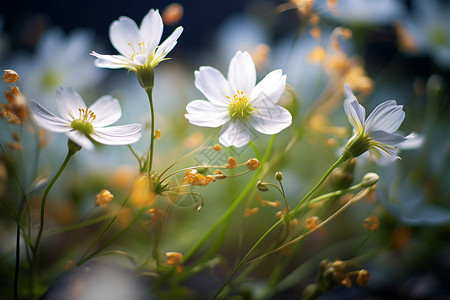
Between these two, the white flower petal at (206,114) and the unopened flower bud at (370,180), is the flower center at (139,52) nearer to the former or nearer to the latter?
the white flower petal at (206,114)

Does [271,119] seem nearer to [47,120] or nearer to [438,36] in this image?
[47,120]

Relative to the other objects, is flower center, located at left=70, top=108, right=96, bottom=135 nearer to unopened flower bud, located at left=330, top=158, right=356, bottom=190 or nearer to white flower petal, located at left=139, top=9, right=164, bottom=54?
white flower petal, located at left=139, top=9, right=164, bottom=54

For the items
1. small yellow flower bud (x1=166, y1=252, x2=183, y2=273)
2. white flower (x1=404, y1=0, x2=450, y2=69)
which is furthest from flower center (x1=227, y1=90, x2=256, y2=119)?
white flower (x1=404, y1=0, x2=450, y2=69)

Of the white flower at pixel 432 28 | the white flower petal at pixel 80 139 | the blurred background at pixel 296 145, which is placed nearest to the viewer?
the white flower petal at pixel 80 139

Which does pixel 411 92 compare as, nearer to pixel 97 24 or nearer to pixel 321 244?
pixel 321 244

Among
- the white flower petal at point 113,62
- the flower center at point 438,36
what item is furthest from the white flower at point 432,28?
the white flower petal at point 113,62
